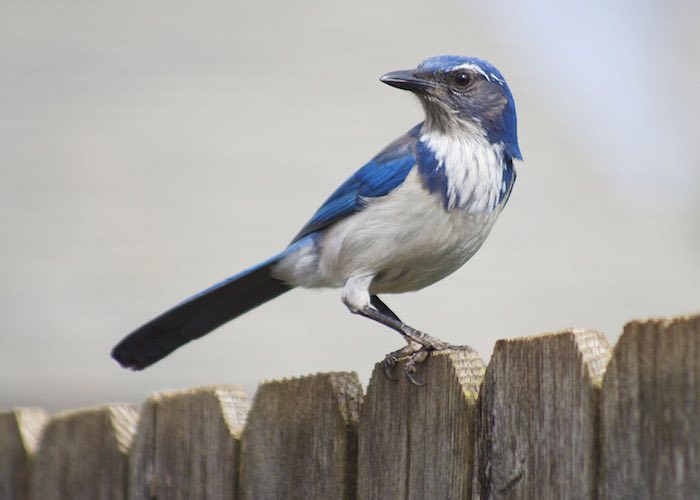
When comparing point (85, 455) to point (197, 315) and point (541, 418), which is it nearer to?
point (197, 315)

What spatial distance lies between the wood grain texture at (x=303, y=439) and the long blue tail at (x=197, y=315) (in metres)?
0.90

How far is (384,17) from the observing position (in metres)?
9.70

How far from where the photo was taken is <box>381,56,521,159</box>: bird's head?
4.62 metres

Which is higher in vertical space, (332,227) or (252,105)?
(252,105)

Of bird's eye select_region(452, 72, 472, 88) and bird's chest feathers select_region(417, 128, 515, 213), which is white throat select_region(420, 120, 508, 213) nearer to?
bird's chest feathers select_region(417, 128, 515, 213)

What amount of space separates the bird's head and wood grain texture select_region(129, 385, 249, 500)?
1.53 m

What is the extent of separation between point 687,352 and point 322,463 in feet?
4.36

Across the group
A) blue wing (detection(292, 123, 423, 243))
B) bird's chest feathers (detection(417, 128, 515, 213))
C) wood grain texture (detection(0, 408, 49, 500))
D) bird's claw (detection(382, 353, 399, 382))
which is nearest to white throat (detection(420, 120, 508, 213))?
bird's chest feathers (detection(417, 128, 515, 213))

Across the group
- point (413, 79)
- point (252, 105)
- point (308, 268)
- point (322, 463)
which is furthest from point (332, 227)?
point (252, 105)

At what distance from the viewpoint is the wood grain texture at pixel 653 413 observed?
2.29 metres

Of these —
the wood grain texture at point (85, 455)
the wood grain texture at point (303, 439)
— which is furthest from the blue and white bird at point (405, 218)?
the wood grain texture at point (303, 439)

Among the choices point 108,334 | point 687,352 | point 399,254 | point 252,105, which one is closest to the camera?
point 687,352

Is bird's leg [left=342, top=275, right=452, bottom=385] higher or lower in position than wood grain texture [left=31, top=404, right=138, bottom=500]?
higher

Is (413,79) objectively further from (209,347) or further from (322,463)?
(209,347)
